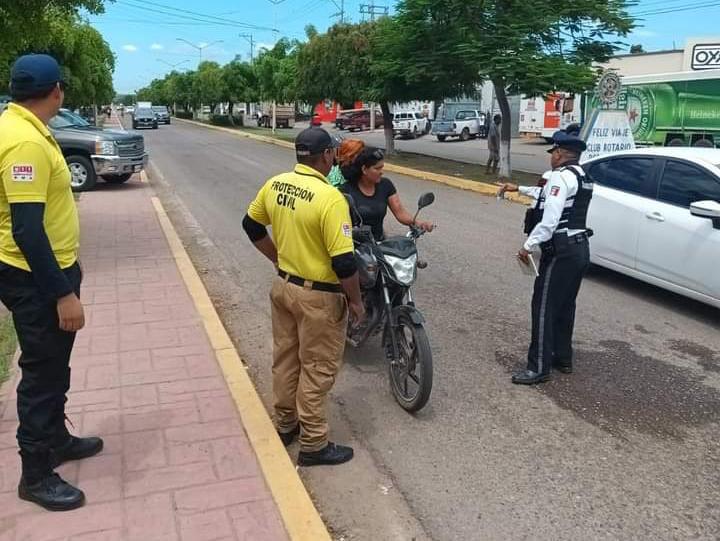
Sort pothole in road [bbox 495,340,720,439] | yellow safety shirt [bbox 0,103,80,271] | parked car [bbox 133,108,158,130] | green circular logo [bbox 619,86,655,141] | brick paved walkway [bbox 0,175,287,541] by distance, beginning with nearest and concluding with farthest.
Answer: yellow safety shirt [bbox 0,103,80,271], brick paved walkway [bbox 0,175,287,541], pothole in road [bbox 495,340,720,439], green circular logo [bbox 619,86,655,141], parked car [bbox 133,108,158,130]

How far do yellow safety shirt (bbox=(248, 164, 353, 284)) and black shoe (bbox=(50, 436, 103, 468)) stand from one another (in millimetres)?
1366

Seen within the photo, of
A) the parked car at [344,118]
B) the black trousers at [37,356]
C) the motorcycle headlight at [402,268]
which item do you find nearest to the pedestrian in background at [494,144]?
the motorcycle headlight at [402,268]

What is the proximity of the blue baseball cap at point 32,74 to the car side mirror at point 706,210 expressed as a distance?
202 inches

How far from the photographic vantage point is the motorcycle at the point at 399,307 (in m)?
4.17

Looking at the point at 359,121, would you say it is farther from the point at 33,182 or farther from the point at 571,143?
the point at 33,182

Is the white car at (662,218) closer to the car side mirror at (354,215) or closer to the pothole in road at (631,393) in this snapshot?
the pothole in road at (631,393)

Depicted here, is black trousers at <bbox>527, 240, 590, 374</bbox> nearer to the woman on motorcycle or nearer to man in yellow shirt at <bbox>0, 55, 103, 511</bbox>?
the woman on motorcycle

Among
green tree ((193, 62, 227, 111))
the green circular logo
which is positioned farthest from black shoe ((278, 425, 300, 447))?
green tree ((193, 62, 227, 111))

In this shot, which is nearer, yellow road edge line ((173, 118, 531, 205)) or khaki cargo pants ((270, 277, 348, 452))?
khaki cargo pants ((270, 277, 348, 452))

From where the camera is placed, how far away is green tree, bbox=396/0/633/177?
15266 millimetres

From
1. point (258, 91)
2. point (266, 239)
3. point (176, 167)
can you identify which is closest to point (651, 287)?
point (266, 239)

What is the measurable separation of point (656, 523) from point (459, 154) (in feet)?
88.3

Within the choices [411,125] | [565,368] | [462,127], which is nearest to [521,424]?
[565,368]

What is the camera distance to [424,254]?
8.85m
